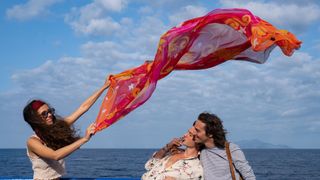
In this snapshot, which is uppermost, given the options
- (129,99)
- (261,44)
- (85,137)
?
(261,44)

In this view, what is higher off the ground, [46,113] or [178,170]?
[46,113]

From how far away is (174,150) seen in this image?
4426 mm

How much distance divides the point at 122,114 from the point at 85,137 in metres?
0.52

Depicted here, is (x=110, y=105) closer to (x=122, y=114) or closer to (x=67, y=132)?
(x=122, y=114)

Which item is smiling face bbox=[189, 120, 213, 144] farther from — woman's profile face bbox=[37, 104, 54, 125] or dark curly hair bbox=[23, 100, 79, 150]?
woman's profile face bbox=[37, 104, 54, 125]

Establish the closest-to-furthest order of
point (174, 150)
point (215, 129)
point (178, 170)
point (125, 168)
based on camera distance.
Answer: point (215, 129) → point (178, 170) → point (174, 150) → point (125, 168)

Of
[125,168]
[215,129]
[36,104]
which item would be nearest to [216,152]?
[215,129]

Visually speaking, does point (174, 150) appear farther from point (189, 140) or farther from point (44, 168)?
point (44, 168)

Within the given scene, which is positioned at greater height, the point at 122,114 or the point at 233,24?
the point at 233,24

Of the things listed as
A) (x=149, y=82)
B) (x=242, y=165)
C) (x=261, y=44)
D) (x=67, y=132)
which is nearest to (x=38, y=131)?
(x=67, y=132)

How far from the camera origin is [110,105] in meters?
4.43

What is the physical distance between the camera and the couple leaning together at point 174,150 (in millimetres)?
3959

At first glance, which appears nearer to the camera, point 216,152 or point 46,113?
point 216,152

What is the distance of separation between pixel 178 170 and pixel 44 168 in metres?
1.19
